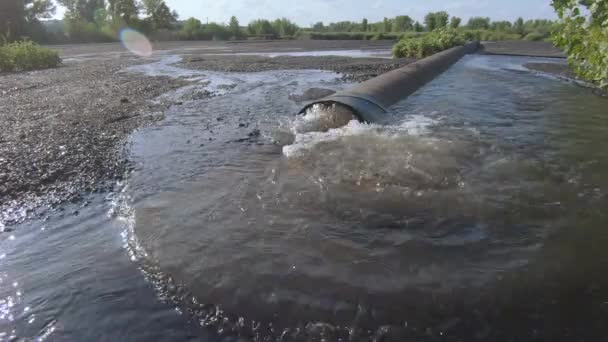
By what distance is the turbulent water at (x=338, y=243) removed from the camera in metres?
2.82

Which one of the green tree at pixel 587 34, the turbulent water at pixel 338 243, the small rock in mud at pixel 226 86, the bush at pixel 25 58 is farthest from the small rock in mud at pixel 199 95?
the bush at pixel 25 58

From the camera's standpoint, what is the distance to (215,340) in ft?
8.71

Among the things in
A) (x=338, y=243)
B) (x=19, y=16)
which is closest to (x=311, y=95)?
(x=338, y=243)

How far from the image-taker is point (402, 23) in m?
76.2

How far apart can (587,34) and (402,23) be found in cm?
7453

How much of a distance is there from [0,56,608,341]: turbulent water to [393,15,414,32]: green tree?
7390 cm

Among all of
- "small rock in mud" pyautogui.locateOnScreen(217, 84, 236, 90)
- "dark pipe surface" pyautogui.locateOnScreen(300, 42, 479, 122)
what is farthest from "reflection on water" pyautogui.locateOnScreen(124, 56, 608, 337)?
"small rock in mud" pyautogui.locateOnScreen(217, 84, 236, 90)

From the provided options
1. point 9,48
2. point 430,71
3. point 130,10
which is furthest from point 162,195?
point 130,10

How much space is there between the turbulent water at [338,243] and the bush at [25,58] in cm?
1696

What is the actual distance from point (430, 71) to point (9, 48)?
20.6 metres

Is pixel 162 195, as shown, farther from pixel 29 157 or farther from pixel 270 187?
pixel 29 157

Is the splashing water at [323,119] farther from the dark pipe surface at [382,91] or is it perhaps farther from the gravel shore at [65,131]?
the gravel shore at [65,131]

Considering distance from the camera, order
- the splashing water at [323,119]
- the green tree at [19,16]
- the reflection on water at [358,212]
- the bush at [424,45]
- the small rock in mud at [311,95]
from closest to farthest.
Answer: the reflection on water at [358,212] < the splashing water at [323,119] < the small rock in mud at [311,95] < the bush at [424,45] < the green tree at [19,16]

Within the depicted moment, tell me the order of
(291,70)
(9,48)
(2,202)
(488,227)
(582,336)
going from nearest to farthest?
1. (582,336)
2. (488,227)
3. (2,202)
4. (291,70)
5. (9,48)
